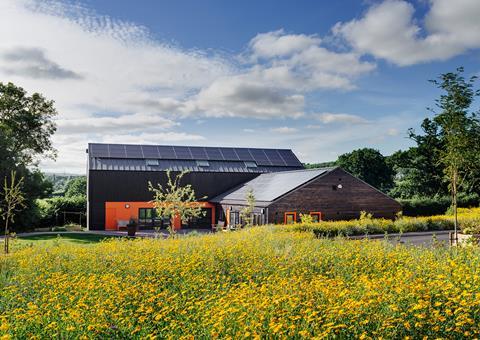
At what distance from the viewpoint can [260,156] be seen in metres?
47.9

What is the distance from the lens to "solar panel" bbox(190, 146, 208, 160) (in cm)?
4503

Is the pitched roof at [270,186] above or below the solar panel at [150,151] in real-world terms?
below

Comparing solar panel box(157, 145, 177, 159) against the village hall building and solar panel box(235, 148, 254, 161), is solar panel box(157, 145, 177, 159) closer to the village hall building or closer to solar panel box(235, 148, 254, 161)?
the village hall building

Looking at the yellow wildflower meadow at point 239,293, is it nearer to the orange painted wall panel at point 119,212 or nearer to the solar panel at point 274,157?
the orange painted wall panel at point 119,212

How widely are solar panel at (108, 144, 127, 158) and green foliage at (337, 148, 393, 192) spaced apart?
3621 cm

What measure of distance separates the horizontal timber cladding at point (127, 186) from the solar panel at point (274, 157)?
23.2ft

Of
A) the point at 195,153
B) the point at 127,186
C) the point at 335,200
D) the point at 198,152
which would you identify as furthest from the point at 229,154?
the point at 335,200

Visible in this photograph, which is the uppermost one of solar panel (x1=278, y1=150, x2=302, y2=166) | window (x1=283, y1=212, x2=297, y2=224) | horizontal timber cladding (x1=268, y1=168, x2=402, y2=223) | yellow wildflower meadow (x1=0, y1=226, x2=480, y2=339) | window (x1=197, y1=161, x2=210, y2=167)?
solar panel (x1=278, y1=150, x2=302, y2=166)

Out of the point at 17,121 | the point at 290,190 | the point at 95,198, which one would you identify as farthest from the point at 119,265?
the point at 17,121

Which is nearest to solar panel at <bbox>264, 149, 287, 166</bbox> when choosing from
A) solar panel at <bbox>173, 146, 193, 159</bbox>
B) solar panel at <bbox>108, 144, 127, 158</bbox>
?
solar panel at <bbox>173, 146, 193, 159</bbox>

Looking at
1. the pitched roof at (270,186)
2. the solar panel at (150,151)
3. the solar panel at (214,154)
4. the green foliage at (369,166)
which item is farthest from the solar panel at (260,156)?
the green foliage at (369,166)

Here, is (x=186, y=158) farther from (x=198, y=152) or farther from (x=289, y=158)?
(x=289, y=158)

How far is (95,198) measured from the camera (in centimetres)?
3906

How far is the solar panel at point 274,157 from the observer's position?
156ft
